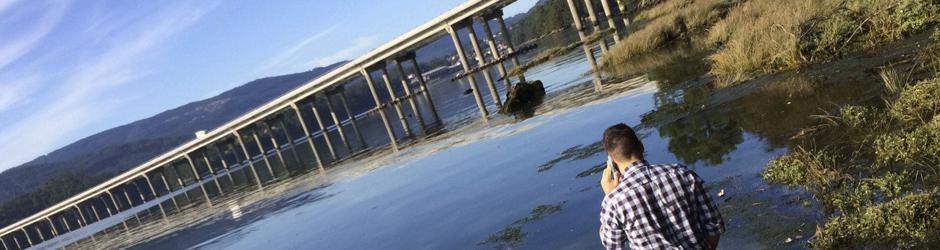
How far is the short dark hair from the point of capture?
464 centimetres

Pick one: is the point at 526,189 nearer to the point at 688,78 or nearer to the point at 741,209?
the point at 741,209

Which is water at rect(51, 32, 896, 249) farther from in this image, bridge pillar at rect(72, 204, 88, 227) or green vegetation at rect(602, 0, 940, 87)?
bridge pillar at rect(72, 204, 88, 227)

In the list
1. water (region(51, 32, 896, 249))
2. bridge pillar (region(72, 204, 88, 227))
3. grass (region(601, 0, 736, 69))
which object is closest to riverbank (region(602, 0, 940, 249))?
water (region(51, 32, 896, 249))

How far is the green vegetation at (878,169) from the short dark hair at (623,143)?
2.91 metres

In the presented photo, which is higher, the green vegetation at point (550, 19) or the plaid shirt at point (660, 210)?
the green vegetation at point (550, 19)

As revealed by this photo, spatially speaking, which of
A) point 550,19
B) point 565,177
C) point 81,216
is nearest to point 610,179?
point 565,177

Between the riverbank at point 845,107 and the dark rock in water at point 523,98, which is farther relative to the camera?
the dark rock in water at point 523,98

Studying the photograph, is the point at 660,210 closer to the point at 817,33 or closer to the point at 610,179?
the point at 610,179

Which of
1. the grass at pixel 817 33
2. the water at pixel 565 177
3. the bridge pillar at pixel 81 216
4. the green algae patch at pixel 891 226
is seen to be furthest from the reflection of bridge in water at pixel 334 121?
the green algae patch at pixel 891 226

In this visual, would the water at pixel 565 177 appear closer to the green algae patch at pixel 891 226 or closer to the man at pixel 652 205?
the green algae patch at pixel 891 226

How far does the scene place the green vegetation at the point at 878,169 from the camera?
6176mm

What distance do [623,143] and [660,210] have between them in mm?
528

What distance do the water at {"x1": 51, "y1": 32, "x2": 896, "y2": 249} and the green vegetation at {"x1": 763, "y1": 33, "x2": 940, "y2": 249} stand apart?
13.6 inches

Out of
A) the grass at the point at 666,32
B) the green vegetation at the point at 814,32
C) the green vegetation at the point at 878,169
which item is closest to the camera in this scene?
the green vegetation at the point at 878,169
